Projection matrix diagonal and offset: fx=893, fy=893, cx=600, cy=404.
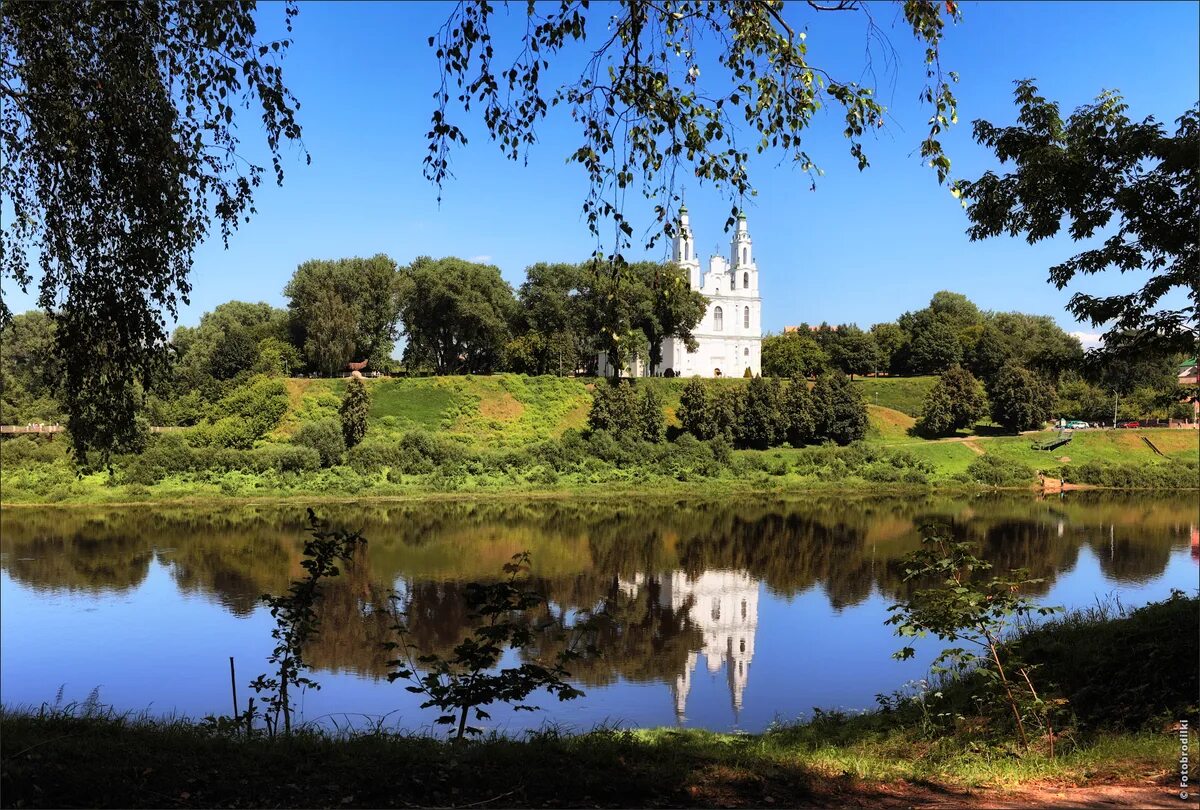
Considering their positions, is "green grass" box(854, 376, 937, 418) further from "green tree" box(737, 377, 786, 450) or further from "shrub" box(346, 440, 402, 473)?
"shrub" box(346, 440, 402, 473)

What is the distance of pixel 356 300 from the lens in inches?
1834

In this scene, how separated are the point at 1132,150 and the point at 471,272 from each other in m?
39.6

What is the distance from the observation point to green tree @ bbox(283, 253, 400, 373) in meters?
44.7

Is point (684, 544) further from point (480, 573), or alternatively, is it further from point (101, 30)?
point (101, 30)

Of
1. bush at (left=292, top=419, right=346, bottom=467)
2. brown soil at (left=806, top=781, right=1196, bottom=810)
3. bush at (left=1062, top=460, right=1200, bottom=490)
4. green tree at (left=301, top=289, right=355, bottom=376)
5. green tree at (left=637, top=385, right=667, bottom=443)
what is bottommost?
brown soil at (left=806, top=781, right=1196, bottom=810)

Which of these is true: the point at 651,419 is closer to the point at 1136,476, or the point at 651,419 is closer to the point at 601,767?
the point at 1136,476

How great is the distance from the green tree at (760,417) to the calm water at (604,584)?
5.86 metres

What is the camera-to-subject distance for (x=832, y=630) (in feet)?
43.6

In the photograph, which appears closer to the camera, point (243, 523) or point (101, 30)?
point (101, 30)

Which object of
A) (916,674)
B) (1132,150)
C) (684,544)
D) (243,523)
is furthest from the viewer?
(243,523)

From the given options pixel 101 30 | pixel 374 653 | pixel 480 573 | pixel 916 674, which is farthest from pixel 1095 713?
pixel 480 573

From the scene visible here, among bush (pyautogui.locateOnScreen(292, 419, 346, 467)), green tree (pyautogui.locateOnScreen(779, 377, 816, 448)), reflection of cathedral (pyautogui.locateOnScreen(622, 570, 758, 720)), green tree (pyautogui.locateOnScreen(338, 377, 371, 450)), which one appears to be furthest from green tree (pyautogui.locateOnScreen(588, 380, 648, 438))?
reflection of cathedral (pyautogui.locateOnScreen(622, 570, 758, 720))

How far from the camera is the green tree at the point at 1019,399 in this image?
39719 millimetres

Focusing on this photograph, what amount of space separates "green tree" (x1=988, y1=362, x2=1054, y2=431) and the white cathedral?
1641cm
